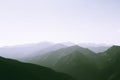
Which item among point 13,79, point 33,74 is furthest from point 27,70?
point 13,79

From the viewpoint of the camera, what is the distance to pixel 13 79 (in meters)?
144

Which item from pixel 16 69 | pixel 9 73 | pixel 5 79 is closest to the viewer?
pixel 5 79

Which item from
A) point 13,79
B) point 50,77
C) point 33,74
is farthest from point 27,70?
point 13,79

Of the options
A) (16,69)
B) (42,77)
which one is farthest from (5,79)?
(42,77)

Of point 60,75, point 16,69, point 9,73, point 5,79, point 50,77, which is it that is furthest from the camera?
point 60,75

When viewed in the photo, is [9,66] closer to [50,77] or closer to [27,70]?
[27,70]

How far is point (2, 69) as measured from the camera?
155 metres

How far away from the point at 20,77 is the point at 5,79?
55.8ft

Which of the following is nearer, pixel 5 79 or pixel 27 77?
pixel 5 79

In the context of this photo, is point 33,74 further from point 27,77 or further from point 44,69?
point 44,69

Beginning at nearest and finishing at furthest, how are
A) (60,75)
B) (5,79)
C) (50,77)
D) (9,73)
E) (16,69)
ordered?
(5,79)
(9,73)
(16,69)
(50,77)
(60,75)

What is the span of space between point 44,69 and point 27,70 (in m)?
26.4

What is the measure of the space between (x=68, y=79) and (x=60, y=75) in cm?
891

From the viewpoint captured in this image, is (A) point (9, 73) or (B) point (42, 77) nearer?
(A) point (9, 73)
